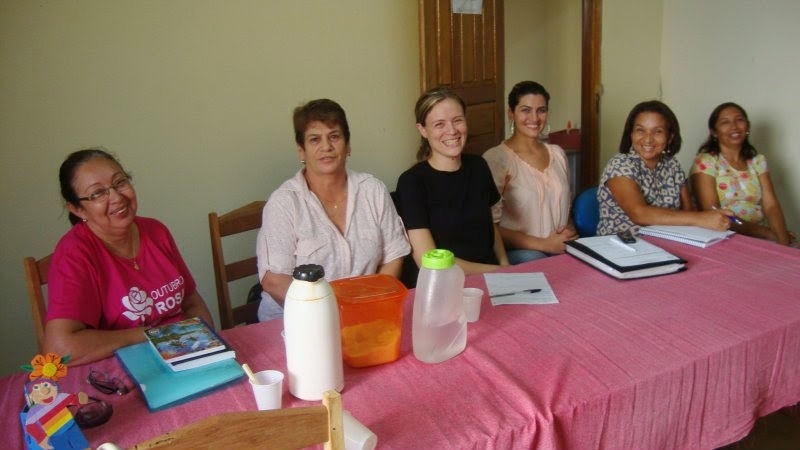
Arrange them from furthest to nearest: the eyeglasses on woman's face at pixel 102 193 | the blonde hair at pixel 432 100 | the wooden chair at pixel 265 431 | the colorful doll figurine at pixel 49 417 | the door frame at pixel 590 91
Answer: the door frame at pixel 590 91 < the blonde hair at pixel 432 100 < the eyeglasses on woman's face at pixel 102 193 < the colorful doll figurine at pixel 49 417 < the wooden chair at pixel 265 431

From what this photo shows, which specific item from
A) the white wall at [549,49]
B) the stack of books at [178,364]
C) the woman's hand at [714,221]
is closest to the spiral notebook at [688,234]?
the woman's hand at [714,221]

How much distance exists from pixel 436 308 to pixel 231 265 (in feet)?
3.35

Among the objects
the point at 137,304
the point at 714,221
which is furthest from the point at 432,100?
the point at 137,304

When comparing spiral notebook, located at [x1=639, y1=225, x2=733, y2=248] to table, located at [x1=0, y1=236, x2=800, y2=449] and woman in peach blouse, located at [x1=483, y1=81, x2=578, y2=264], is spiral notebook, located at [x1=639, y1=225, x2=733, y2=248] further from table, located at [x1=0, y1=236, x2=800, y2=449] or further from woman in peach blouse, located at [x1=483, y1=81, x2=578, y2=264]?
woman in peach blouse, located at [x1=483, y1=81, x2=578, y2=264]

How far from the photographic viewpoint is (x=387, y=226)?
1.93 metres

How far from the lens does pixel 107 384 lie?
3.60ft

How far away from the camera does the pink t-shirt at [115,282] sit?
52.8 inches

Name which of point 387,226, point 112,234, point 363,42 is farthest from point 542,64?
point 112,234

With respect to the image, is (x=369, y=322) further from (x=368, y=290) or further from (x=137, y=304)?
(x=137, y=304)

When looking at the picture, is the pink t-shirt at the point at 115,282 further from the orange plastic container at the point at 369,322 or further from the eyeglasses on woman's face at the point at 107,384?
the orange plastic container at the point at 369,322

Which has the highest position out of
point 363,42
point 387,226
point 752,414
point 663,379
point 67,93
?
point 363,42

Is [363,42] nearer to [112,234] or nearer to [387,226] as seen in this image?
[387,226]

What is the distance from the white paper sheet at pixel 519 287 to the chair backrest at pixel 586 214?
922 millimetres

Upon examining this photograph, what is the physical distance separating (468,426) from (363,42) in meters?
2.06
